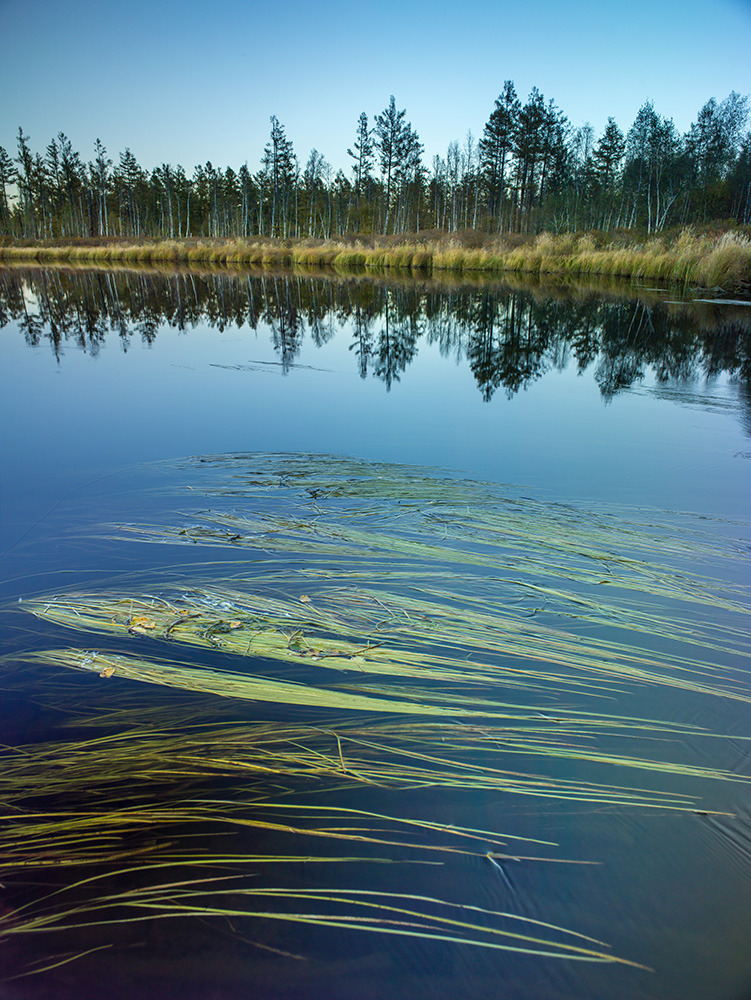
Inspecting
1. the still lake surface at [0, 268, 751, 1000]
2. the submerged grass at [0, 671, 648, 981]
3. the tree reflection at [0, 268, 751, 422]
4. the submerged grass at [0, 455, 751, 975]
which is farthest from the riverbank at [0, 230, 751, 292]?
the submerged grass at [0, 671, 648, 981]

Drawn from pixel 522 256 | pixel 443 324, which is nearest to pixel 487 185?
pixel 522 256

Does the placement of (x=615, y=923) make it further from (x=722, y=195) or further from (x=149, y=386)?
(x=722, y=195)

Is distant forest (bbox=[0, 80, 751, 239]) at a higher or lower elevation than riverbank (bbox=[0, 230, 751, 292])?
higher

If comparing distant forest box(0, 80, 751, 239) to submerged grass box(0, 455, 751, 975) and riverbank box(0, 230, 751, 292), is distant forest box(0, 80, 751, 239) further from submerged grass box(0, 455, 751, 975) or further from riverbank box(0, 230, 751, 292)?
submerged grass box(0, 455, 751, 975)

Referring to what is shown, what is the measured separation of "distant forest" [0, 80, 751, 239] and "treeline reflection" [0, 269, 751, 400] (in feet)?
91.4

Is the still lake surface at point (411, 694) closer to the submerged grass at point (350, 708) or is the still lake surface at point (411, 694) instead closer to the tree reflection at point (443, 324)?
the submerged grass at point (350, 708)

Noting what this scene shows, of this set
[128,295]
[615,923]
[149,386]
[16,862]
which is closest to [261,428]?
[149,386]

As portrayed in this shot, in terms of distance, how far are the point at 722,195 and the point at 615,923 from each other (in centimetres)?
5424

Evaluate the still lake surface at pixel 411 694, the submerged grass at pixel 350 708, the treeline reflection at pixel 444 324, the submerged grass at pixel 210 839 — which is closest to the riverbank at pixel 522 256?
the treeline reflection at pixel 444 324

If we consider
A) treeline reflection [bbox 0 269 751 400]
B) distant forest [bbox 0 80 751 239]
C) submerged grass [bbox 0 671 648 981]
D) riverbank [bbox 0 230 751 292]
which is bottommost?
submerged grass [bbox 0 671 648 981]

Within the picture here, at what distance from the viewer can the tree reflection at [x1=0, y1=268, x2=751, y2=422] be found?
7680 mm

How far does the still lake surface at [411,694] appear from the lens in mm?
1124

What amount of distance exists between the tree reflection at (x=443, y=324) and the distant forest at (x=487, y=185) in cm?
2787

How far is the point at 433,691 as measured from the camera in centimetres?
184
